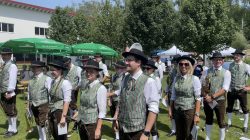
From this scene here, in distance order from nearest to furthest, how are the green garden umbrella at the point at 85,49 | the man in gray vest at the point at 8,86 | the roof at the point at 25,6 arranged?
the man in gray vest at the point at 8,86, the green garden umbrella at the point at 85,49, the roof at the point at 25,6

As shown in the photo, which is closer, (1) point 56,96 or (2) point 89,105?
(2) point 89,105

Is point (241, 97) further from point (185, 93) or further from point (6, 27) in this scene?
point (6, 27)

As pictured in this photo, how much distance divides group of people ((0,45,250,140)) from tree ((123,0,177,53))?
2157 cm

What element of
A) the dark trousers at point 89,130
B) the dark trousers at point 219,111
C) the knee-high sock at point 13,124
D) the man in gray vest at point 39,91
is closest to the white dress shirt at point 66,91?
the dark trousers at point 89,130

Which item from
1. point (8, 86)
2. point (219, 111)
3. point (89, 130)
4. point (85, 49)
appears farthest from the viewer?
point (85, 49)

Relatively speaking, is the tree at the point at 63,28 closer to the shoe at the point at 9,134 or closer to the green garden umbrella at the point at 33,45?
the green garden umbrella at the point at 33,45

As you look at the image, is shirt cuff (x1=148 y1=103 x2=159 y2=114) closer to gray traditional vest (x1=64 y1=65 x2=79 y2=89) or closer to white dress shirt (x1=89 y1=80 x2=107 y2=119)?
white dress shirt (x1=89 y1=80 x2=107 y2=119)

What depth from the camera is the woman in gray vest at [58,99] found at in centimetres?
602

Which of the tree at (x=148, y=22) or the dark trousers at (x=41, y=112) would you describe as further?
the tree at (x=148, y=22)

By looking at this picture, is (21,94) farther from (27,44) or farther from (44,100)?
(44,100)

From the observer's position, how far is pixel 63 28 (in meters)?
37.7

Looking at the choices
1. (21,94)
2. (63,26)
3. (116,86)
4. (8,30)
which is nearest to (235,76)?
(116,86)

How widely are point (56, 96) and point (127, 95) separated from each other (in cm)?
219

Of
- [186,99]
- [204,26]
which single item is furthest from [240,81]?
[204,26]
